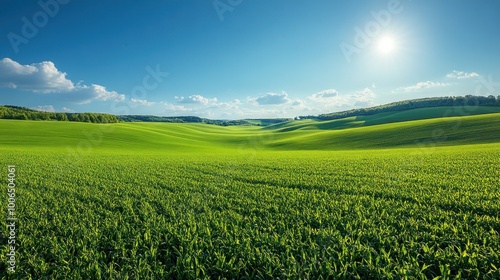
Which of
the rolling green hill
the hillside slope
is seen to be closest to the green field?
the hillside slope

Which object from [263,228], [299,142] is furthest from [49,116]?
[263,228]

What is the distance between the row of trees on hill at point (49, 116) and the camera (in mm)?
100000

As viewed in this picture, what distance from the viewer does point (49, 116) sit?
110 m

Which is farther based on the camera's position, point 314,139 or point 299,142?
point 314,139

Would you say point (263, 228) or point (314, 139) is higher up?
point (263, 228)

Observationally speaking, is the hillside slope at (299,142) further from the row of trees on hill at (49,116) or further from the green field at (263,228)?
the row of trees on hill at (49,116)

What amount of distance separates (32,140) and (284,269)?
72.8 metres

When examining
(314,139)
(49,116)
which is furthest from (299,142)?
(49,116)

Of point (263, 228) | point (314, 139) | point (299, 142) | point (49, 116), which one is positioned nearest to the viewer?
point (263, 228)

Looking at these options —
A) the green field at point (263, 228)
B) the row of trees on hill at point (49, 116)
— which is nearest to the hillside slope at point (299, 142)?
the green field at point (263, 228)

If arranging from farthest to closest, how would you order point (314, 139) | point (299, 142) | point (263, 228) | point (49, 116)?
point (49, 116)
point (314, 139)
point (299, 142)
point (263, 228)

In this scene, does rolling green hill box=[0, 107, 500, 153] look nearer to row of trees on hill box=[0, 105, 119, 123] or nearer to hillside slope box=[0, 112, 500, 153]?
hillside slope box=[0, 112, 500, 153]

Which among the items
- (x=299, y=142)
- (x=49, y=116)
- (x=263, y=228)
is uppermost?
(x=49, y=116)

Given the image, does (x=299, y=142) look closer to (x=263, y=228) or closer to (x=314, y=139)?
(x=314, y=139)
